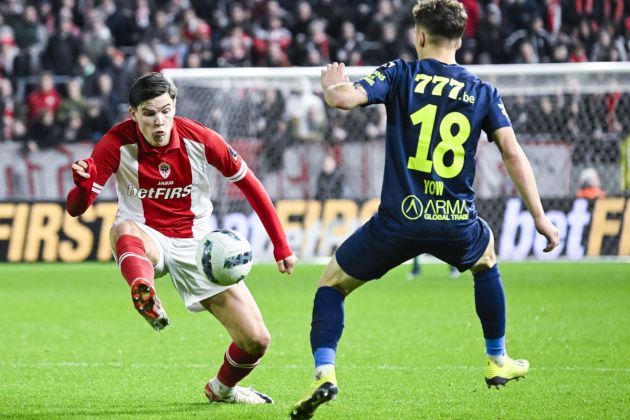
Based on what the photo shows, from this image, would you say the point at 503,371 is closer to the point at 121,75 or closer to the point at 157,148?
the point at 157,148

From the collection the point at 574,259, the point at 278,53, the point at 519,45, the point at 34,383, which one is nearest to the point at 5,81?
the point at 278,53

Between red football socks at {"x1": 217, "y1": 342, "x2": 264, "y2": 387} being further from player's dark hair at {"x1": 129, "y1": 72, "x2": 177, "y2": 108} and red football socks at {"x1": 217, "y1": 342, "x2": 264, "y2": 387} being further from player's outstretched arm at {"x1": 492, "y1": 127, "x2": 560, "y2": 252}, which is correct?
player's outstretched arm at {"x1": 492, "y1": 127, "x2": 560, "y2": 252}

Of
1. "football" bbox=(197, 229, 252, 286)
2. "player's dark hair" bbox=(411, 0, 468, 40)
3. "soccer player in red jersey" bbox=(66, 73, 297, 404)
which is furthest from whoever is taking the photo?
"soccer player in red jersey" bbox=(66, 73, 297, 404)

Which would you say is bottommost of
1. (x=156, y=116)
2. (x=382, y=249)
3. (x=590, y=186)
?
(x=590, y=186)

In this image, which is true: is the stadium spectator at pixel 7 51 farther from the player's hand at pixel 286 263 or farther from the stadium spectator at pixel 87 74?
the player's hand at pixel 286 263

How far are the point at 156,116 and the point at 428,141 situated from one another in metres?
1.71

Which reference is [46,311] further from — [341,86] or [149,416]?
[341,86]

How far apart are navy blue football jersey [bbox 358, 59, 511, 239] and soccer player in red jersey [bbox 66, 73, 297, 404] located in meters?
1.09

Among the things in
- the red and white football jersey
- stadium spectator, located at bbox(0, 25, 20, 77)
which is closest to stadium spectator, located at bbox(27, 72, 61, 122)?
stadium spectator, located at bbox(0, 25, 20, 77)

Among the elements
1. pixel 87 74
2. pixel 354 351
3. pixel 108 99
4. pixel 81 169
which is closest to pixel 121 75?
pixel 108 99

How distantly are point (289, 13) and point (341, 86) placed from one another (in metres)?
17.8

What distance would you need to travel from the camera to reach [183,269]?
6.86 m

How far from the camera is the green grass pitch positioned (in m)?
6.73

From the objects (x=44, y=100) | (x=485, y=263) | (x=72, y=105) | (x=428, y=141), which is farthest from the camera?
(x=44, y=100)
